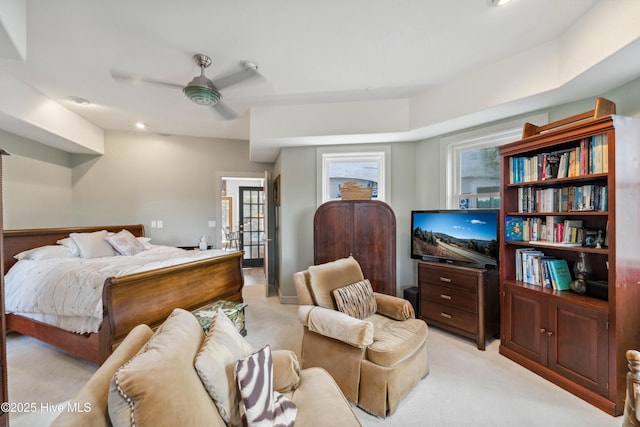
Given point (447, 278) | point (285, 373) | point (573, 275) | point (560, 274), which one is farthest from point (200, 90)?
point (573, 275)

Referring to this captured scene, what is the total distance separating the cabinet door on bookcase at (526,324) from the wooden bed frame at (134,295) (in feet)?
10.2

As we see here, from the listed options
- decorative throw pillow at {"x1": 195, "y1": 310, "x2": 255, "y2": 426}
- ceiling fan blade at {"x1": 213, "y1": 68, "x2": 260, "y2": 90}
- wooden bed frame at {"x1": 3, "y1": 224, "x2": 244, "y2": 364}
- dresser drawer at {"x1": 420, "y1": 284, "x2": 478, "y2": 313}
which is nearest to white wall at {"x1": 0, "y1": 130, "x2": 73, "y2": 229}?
wooden bed frame at {"x1": 3, "y1": 224, "x2": 244, "y2": 364}

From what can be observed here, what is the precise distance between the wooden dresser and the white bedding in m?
2.78

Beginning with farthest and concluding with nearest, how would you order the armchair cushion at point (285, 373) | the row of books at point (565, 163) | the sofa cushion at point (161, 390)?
the row of books at point (565, 163)
the armchair cushion at point (285, 373)
the sofa cushion at point (161, 390)

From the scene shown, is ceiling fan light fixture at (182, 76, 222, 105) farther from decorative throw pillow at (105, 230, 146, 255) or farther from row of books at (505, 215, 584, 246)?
row of books at (505, 215, 584, 246)

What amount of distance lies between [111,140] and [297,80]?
146 inches

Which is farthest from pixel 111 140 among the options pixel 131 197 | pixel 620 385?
pixel 620 385

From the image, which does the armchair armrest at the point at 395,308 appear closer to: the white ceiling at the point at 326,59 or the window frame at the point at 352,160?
the window frame at the point at 352,160

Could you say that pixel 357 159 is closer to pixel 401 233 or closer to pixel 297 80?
pixel 401 233

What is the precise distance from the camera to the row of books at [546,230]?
215cm

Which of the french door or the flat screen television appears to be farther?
the french door

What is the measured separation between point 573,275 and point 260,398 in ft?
9.01

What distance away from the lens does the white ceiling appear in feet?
5.84

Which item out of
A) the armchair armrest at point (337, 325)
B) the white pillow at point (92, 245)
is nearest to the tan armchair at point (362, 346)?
the armchair armrest at point (337, 325)
